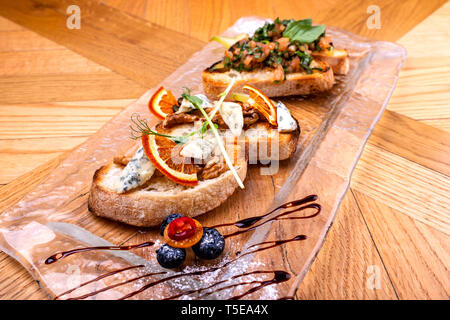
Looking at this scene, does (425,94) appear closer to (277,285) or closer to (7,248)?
(277,285)

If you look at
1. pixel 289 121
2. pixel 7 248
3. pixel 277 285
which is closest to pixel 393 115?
pixel 289 121

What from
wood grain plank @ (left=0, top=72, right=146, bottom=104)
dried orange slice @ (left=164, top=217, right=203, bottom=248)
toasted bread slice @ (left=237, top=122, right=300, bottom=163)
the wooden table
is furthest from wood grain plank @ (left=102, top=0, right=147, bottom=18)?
dried orange slice @ (left=164, top=217, right=203, bottom=248)

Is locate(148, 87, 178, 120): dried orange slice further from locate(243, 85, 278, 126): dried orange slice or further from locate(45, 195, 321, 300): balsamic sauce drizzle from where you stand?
locate(45, 195, 321, 300): balsamic sauce drizzle

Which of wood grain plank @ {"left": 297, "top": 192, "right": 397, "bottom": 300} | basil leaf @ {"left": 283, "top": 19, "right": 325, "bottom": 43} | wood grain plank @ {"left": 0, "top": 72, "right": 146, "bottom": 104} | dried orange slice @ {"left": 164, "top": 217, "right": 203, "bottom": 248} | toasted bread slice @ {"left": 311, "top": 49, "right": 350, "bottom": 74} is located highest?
basil leaf @ {"left": 283, "top": 19, "right": 325, "bottom": 43}

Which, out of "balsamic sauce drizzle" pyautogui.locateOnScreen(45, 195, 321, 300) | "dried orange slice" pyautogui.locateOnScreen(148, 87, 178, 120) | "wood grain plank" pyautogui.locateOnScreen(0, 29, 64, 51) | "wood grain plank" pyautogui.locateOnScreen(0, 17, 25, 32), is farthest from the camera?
"wood grain plank" pyautogui.locateOnScreen(0, 17, 25, 32)

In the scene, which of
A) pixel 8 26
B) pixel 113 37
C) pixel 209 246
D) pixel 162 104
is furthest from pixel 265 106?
pixel 8 26

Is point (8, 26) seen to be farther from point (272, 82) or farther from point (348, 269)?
point (348, 269)
